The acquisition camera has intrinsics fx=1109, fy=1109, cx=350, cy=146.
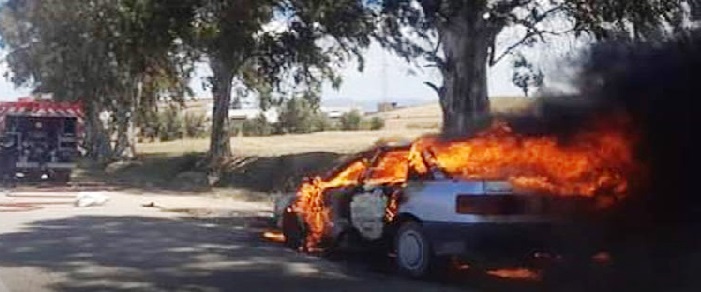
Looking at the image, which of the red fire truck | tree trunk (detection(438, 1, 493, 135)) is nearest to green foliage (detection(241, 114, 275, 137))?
the red fire truck

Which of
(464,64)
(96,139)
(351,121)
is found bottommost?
(96,139)

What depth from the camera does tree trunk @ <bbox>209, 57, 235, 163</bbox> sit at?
3556 centimetres

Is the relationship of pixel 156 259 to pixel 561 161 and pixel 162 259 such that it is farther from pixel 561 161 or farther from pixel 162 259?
pixel 561 161

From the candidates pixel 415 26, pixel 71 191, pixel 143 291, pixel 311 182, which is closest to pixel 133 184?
pixel 71 191

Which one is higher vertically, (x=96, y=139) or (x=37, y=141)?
(x=37, y=141)

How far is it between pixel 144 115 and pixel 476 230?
46465 millimetres

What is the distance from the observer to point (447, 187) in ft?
36.5

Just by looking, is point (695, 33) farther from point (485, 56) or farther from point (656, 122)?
point (485, 56)

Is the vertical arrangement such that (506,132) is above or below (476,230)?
above

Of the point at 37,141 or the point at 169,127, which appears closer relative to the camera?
the point at 37,141

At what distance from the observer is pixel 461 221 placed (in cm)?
1088

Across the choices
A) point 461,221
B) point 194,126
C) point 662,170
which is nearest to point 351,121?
point 194,126

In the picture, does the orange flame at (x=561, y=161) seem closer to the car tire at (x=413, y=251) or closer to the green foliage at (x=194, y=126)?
the car tire at (x=413, y=251)

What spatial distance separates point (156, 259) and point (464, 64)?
11552 mm
